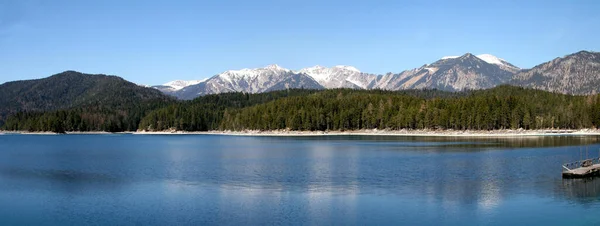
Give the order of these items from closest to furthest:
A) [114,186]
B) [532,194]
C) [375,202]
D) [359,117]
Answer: [375,202] < [532,194] < [114,186] < [359,117]

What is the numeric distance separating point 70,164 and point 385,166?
40272mm

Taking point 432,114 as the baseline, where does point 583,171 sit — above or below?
below

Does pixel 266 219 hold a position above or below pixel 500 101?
below

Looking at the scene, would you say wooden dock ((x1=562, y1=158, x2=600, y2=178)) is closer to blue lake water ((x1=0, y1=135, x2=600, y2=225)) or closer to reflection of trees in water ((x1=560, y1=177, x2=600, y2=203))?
reflection of trees in water ((x1=560, y1=177, x2=600, y2=203))

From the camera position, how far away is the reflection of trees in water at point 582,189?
127ft

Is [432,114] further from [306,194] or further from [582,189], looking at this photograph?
[306,194]

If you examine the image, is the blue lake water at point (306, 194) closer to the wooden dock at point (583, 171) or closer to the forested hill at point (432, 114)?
the wooden dock at point (583, 171)

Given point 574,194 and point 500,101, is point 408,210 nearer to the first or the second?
point 574,194

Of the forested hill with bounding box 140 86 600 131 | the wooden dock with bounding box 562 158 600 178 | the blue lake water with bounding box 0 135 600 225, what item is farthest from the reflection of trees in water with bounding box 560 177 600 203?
the forested hill with bounding box 140 86 600 131

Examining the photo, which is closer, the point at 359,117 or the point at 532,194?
the point at 532,194

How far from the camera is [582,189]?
4275cm

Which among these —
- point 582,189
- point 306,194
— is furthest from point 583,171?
point 306,194

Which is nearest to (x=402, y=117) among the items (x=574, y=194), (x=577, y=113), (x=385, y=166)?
(x=577, y=113)

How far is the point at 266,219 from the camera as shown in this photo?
3195 cm
